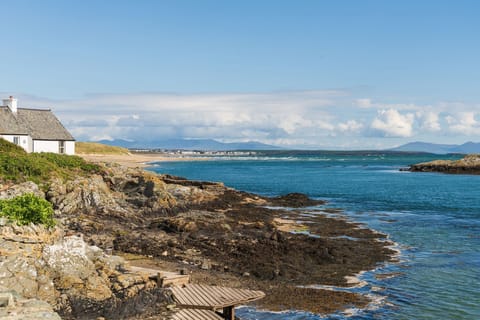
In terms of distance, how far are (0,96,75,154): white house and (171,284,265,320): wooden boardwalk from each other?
39.1 m

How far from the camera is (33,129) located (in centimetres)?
5250

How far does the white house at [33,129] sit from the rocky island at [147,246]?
6565mm

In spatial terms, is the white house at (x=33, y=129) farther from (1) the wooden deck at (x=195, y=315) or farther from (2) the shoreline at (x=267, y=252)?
(1) the wooden deck at (x=195, y=315)

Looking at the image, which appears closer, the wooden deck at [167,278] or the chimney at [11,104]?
the wooden deck at [167,278]

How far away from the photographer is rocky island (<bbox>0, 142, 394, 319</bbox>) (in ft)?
50.9

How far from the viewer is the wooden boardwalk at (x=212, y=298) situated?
15.9 metres

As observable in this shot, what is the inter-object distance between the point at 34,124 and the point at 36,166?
16.6 metres

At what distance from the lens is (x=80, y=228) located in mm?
29750

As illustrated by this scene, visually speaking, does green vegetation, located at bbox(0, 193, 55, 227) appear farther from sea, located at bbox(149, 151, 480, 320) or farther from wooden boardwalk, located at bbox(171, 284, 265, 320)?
sea, located at bbox(149, 151, 480, 320)

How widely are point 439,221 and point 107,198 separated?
2715 centimetres

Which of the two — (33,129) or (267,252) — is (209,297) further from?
(33,129)

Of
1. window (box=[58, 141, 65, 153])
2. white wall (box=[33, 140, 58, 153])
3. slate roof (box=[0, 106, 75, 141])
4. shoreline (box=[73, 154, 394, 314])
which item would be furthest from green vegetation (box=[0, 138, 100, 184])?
shoreline (box=[73, 154, 394, 314])

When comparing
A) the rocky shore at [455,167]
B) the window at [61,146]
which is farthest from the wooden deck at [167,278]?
the rocky shore at [455,167]

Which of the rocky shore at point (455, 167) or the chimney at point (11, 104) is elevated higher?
the chimney at point (11, 104)
